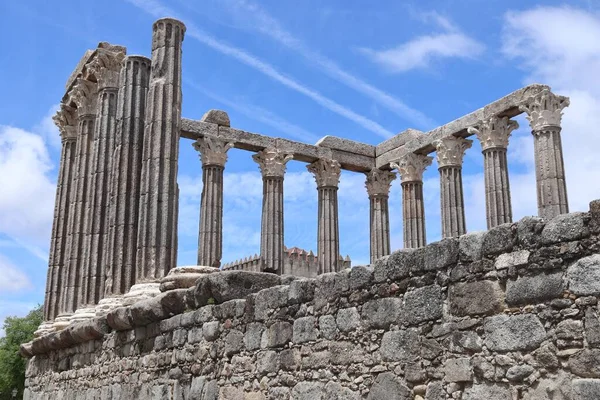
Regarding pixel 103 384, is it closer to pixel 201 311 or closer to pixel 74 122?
pixel 201 311

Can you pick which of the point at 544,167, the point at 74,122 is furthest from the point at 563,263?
the point at 74,122

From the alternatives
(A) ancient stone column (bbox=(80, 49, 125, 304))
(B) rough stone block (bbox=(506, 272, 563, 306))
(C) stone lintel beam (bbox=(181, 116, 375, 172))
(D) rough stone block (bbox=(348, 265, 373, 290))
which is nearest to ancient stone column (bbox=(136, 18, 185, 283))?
(A) ancient stone column (bbox=(80, 49, 125, 304))

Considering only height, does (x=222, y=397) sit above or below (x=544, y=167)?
below

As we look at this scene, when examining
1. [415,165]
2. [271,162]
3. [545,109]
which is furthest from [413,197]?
[545,109]

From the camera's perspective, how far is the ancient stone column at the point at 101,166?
53.7 ft

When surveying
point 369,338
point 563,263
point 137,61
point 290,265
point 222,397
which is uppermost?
point 137,61

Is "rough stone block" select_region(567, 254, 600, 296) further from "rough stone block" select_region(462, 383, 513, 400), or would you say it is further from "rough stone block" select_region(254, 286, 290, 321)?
"rough stone block" select_region(254, 286, 290, 321)

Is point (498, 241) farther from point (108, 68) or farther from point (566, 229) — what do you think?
point (108, 68)

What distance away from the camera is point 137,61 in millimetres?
16031

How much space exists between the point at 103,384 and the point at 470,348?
831cm

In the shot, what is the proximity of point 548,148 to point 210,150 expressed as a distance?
10.0 m

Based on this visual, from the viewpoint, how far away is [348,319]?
6449mm

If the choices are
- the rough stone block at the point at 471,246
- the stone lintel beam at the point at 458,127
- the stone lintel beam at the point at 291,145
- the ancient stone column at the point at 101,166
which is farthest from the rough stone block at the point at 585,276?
the stone lintel beam at the point at 291,145

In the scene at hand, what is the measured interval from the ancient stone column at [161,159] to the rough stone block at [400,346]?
9.49 meters
